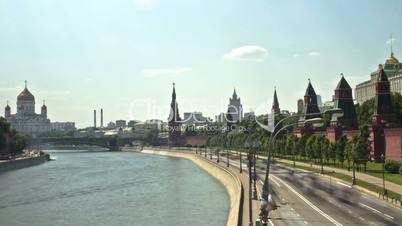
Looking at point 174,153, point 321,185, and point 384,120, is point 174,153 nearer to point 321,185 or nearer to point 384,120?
point 384,120

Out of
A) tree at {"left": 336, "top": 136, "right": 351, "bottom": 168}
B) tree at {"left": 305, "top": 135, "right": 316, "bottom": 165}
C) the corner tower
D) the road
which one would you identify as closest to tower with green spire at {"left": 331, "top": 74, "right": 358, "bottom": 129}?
tree at {"left": 305, "top": 135, "right": 316, "bottom": 165}

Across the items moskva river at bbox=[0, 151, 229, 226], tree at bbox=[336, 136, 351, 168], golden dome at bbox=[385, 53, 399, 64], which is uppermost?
golden dome at bbox=[385, 53, 399, 64]

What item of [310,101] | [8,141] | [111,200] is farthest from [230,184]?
[8,141]

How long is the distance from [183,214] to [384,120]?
4413 centimetres

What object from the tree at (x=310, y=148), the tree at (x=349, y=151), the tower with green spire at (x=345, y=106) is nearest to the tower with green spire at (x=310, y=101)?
the tower with green spire at (x=345, y=106)

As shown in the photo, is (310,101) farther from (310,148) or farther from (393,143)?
(393,143)

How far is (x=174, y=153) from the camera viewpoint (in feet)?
626

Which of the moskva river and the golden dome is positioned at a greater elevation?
the golden dome

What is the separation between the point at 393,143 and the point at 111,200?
38598 millimetres

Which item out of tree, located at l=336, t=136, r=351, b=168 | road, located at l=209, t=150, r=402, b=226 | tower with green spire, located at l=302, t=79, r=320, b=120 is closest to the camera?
road, located at l=209, t=150, r=402, b=226

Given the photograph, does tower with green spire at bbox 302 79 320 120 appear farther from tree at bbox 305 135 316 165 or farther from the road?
the road

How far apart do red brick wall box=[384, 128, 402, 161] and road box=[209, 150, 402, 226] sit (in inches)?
665

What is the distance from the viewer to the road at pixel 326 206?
40475 millimetres

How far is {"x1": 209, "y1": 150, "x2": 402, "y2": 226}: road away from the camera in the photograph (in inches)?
1594
